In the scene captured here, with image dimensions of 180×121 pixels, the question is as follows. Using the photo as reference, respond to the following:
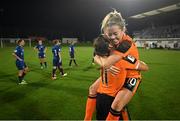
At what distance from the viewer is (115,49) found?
293 cm

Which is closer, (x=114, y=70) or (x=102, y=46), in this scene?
(x=102, y=46)

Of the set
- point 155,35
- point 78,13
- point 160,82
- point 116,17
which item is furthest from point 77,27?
point 116,17

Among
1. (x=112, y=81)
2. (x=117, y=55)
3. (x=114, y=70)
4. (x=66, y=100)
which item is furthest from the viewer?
(x=66, y=100)

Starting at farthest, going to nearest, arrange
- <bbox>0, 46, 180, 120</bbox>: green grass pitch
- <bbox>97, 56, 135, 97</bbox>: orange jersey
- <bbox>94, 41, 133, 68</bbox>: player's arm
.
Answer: <bbox>0, 46, 180, 120</bbox>: green grass pitch < <bbox>97, 56, 135, 97</bbox>: orange jersey < <bbox>94, 41, 133, 68</bbox>: player's arm

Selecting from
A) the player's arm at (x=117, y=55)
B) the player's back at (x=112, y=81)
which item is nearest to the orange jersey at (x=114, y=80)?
the player's back at (x=112, y=81)

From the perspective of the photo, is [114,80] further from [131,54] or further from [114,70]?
[131,54]

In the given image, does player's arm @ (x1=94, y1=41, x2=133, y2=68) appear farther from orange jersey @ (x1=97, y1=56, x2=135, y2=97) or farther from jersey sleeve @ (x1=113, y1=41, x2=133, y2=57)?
orange jersey @ (x1=97, y1=56, x2=135, y2=97)

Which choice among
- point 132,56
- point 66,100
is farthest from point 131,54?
point 66,100

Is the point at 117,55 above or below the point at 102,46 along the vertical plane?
below

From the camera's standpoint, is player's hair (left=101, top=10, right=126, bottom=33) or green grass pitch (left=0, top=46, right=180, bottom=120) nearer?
player's hair (left=101, top=10, right=126, bottom=33)

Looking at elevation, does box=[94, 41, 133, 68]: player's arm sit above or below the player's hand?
above

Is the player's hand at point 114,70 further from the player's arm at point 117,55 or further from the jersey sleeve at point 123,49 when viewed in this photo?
the jersey sleeve at point 123,49

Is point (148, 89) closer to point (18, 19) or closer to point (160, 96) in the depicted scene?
point (160, 96)

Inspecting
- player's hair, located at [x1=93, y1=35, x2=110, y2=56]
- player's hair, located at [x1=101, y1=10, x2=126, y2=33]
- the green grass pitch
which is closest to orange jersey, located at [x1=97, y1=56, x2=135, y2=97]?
player's hair, located at [x1=93, y1=35, x2=110, y2=56]
